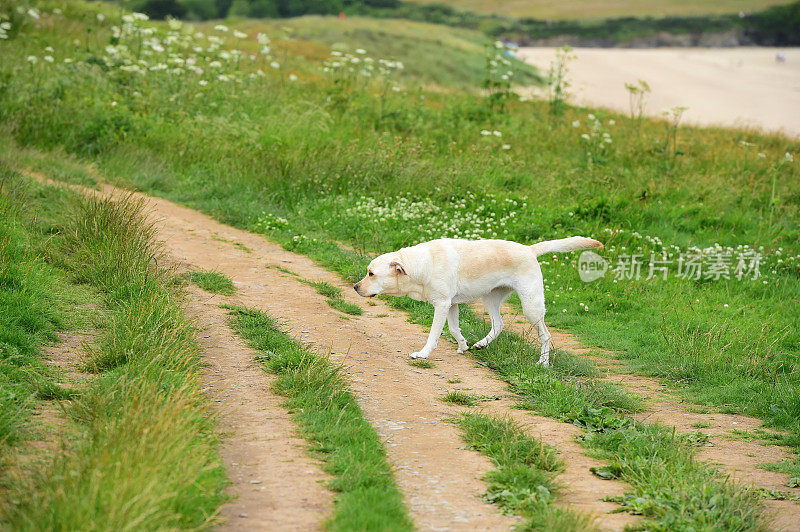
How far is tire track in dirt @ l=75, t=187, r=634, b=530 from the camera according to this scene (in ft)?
15.8

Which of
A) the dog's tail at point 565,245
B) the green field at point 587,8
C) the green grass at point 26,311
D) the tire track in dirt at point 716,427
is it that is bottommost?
the tire track in dirt at point 716,427

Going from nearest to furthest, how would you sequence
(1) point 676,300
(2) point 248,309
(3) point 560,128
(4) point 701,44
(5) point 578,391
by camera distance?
(5) point 578,391
(2) point 248,309
(1) point 676,300
(3) point 560,128
(4) point 701,44

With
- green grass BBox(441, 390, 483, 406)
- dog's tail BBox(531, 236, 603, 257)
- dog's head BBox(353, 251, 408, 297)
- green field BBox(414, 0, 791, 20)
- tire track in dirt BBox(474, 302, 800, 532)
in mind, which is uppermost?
green field BBox(414, 0, 791, 20)

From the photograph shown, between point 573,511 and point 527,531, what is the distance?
11.4 inches

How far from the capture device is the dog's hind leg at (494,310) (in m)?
8.21

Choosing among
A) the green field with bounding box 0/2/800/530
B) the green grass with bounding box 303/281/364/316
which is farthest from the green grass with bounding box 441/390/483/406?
the green grass with bounding box 303/281/364/316

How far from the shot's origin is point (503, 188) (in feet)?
45.8

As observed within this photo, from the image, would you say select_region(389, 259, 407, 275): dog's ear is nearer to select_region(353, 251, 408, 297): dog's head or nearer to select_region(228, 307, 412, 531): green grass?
select_region(353, 251, 408, 297): dog's head

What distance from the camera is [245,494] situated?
14.8ft

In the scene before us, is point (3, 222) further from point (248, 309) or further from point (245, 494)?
point (245, 494)

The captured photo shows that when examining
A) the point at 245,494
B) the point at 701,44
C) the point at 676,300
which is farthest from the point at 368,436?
the point at 701,44

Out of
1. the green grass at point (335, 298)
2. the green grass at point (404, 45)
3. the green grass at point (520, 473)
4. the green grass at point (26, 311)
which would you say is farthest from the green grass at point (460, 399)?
the green grass at point (404, 45)

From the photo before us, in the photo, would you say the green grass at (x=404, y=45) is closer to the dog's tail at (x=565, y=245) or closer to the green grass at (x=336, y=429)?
the dog's tail at (x=565, y=245)

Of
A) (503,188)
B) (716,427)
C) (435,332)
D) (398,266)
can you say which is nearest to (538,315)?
(435,332)
